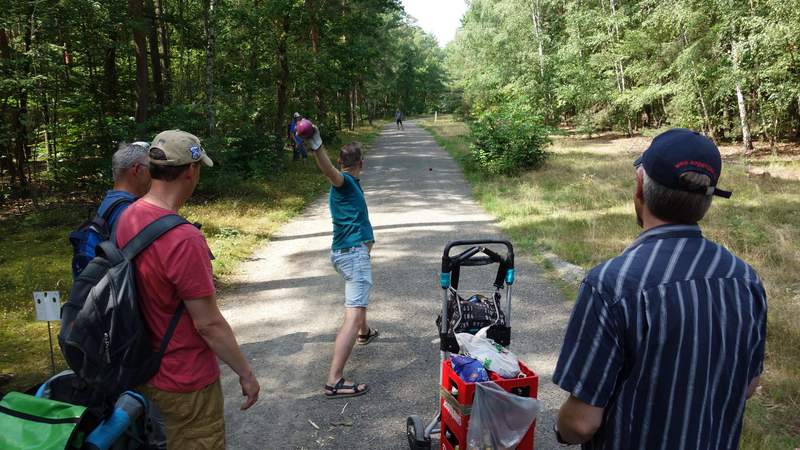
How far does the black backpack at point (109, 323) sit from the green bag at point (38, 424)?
157 mm

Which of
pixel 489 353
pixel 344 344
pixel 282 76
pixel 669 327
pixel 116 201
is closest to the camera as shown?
pixel 669 327

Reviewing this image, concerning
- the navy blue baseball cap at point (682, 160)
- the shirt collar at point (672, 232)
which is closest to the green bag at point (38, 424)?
the shirt collar at point (672, 232)

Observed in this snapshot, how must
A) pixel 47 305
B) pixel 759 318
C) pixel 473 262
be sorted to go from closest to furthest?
1. pixel 759 318
2. pixel 473 262
3. pixel 47 305

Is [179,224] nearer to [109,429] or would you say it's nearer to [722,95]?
[109,429]

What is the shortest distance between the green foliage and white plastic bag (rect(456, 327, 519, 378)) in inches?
542

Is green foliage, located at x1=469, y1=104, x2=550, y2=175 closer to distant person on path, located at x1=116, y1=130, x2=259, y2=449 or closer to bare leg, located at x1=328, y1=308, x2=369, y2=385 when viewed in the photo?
bare leg, located at x1=328, y1=308, x2=369, y2=385

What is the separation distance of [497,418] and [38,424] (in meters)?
2.12

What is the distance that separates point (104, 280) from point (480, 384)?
1.85 meters

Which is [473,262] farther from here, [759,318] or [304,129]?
[759,318]

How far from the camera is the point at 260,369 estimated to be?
5.02 meters

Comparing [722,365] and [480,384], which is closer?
[722,365]

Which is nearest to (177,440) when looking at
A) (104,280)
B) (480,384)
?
(104,280)

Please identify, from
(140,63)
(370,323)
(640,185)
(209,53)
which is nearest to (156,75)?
(140,63)

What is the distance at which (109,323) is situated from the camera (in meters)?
2.29
